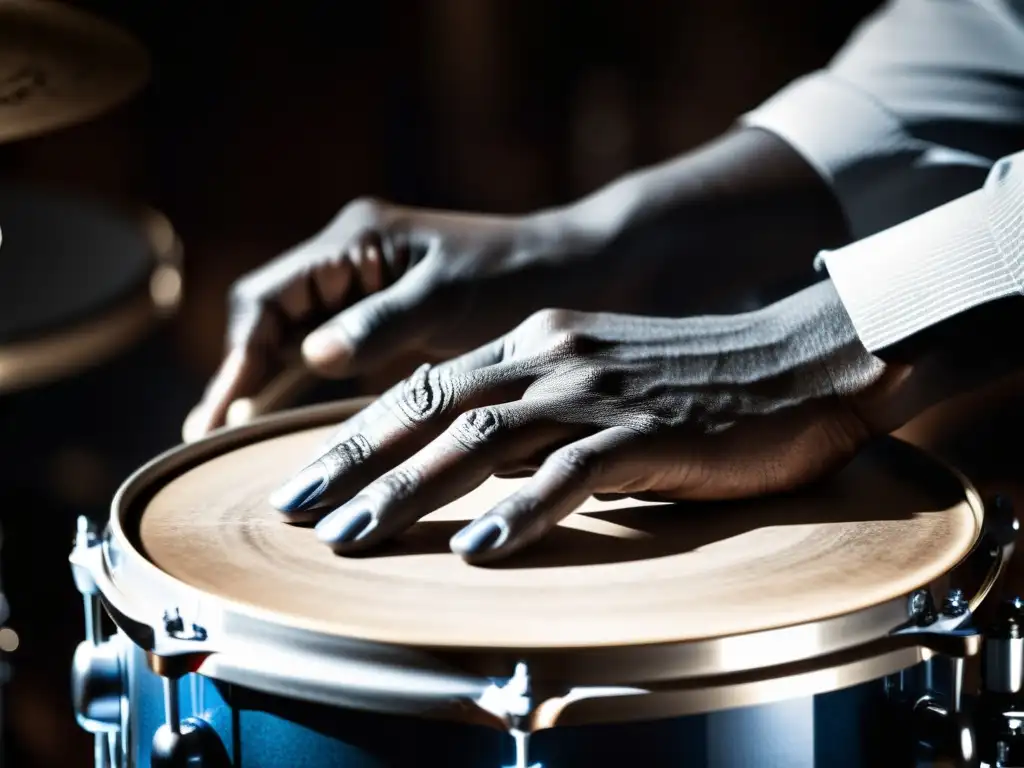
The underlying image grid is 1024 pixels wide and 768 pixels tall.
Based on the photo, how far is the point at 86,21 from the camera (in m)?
0.72

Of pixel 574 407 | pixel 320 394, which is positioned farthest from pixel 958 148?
pixel 320 394

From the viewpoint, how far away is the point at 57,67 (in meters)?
0.70

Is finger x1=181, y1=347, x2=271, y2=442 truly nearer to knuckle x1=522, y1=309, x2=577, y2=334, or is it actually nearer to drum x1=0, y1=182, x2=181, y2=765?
drum x1=0, y1=182, x2=181, y2=765

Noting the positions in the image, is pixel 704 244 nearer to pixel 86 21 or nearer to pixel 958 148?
pixel 958 148

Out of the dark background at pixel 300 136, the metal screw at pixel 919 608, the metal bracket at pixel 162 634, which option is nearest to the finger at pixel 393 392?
the metal bracket at pixel 162 634

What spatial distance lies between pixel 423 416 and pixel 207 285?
0.91m

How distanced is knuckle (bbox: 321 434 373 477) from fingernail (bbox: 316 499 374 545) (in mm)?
28

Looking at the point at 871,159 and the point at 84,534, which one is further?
the point at 871,159

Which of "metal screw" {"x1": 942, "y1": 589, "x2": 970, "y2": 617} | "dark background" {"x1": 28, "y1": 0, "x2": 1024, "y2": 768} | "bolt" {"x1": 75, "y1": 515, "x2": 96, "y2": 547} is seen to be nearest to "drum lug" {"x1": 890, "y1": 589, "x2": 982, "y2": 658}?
"metal screw" {"x1": 942, "y1": 589, "x2": 970, "y2": 617}

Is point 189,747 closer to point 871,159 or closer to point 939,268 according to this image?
point 939,268

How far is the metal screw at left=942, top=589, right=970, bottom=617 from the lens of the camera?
1.54 ft

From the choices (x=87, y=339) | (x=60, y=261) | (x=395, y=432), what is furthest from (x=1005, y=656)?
(x=60, y=261)

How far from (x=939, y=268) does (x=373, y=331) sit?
1.03 feet

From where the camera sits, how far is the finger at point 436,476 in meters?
0.51
